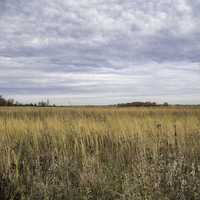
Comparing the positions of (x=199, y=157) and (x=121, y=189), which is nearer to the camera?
(x=121, y=189)

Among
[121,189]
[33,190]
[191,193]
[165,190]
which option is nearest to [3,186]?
[33,190]

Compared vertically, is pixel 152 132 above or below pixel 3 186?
above

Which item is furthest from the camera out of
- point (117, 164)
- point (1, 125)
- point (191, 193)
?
point (1, 125)

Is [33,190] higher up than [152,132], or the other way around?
[152,132]

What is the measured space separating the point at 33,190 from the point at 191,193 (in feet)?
7.11

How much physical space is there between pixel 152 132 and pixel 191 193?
3.85 m

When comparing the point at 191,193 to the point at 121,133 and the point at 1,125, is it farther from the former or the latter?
the point at 1,125

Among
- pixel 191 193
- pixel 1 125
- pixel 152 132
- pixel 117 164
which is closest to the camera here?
pixel 191 193

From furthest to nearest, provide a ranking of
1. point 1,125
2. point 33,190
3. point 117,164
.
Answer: point 1,125 < point 117,164 < point 33,190

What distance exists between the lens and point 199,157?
19.0 feet

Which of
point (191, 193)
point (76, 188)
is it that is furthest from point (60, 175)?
point (191, 193)

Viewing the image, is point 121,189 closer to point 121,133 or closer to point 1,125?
point 121,133

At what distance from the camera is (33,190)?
13.8ft

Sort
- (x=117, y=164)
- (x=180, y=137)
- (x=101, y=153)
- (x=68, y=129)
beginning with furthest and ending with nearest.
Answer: (x=68, y=129), (x=180, y=137), (x=101, y=153), (x=117, y=164)
